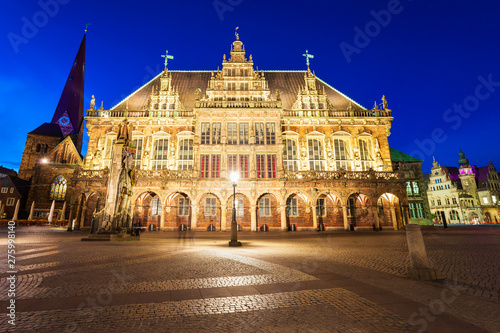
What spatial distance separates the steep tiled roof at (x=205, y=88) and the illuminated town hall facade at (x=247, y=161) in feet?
2.14

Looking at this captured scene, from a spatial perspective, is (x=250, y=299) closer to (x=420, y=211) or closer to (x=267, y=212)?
(x=267, y=212)

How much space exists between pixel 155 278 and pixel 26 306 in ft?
7.48

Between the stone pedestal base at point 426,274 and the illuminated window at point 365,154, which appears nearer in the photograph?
the stone pedestal base at point 426,274

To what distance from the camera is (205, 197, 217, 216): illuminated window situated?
2746cm

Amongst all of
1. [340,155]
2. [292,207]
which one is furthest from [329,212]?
[340,155]

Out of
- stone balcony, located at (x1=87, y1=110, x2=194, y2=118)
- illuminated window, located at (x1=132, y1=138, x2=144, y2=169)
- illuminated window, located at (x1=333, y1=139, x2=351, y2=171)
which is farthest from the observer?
stone balcony, located at (x1=87, y1=110, x2=194, y2=118)

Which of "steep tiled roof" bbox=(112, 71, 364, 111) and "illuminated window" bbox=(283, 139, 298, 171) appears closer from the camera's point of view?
"illuminated window" bbox=(283, 139, 298, 171)

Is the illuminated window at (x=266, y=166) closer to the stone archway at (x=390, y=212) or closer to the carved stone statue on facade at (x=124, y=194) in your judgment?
the stone archway at (x=390, y=212)

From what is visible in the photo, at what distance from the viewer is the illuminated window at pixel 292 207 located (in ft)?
92.5

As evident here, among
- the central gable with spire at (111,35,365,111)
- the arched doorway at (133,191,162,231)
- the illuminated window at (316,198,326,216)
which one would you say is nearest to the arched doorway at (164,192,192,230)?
the arched doorway at (133,191,162,231)


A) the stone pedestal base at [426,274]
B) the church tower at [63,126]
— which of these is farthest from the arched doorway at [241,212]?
the church tower at [63,126]

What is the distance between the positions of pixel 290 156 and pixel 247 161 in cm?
621

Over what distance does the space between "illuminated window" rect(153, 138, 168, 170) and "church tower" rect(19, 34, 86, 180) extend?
3424cm

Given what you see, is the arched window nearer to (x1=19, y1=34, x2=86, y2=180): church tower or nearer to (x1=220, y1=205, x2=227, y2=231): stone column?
(x1=19, y1=34, x2=86, y2=180): church tower
